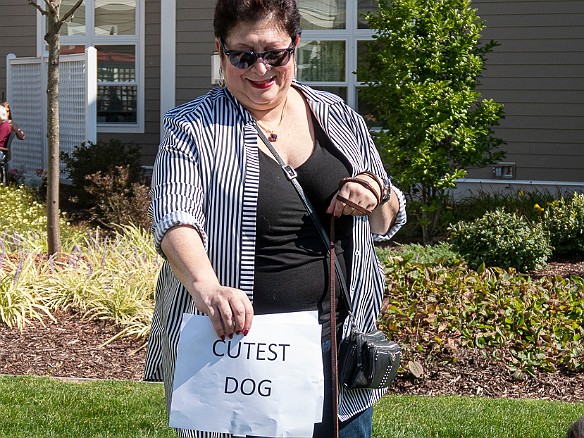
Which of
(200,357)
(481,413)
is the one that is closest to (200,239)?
(200,357)

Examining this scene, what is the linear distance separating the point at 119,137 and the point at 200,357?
1372 centimetres

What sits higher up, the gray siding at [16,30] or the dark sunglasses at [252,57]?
the gray siding at [16,30]

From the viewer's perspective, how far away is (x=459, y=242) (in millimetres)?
9883

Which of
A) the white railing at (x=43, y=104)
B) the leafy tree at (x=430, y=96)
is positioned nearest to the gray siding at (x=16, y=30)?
the white railing at (x=43, y=104)

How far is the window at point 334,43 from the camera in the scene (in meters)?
14.2

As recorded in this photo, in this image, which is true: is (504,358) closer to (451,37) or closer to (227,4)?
(227,4)

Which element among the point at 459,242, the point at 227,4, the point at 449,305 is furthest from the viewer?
the point at 459,242

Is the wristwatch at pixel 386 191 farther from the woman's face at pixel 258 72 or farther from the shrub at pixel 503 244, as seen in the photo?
the shrub at pixel 503 244

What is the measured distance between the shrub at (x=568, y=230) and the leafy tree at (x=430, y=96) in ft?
3.64

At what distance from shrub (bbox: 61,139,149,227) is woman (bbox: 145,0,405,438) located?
849 cm

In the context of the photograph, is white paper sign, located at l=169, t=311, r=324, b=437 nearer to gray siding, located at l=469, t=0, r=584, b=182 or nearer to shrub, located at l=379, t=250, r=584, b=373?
shrub, located at l=379, t=250, r=584, b=373

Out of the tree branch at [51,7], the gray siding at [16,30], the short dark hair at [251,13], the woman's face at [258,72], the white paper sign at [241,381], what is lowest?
the white paper sign at [241,381]

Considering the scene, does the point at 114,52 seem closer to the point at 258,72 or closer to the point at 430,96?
Result: the point at 430,96

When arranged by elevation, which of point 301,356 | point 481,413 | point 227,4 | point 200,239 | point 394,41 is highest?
point 394,41
